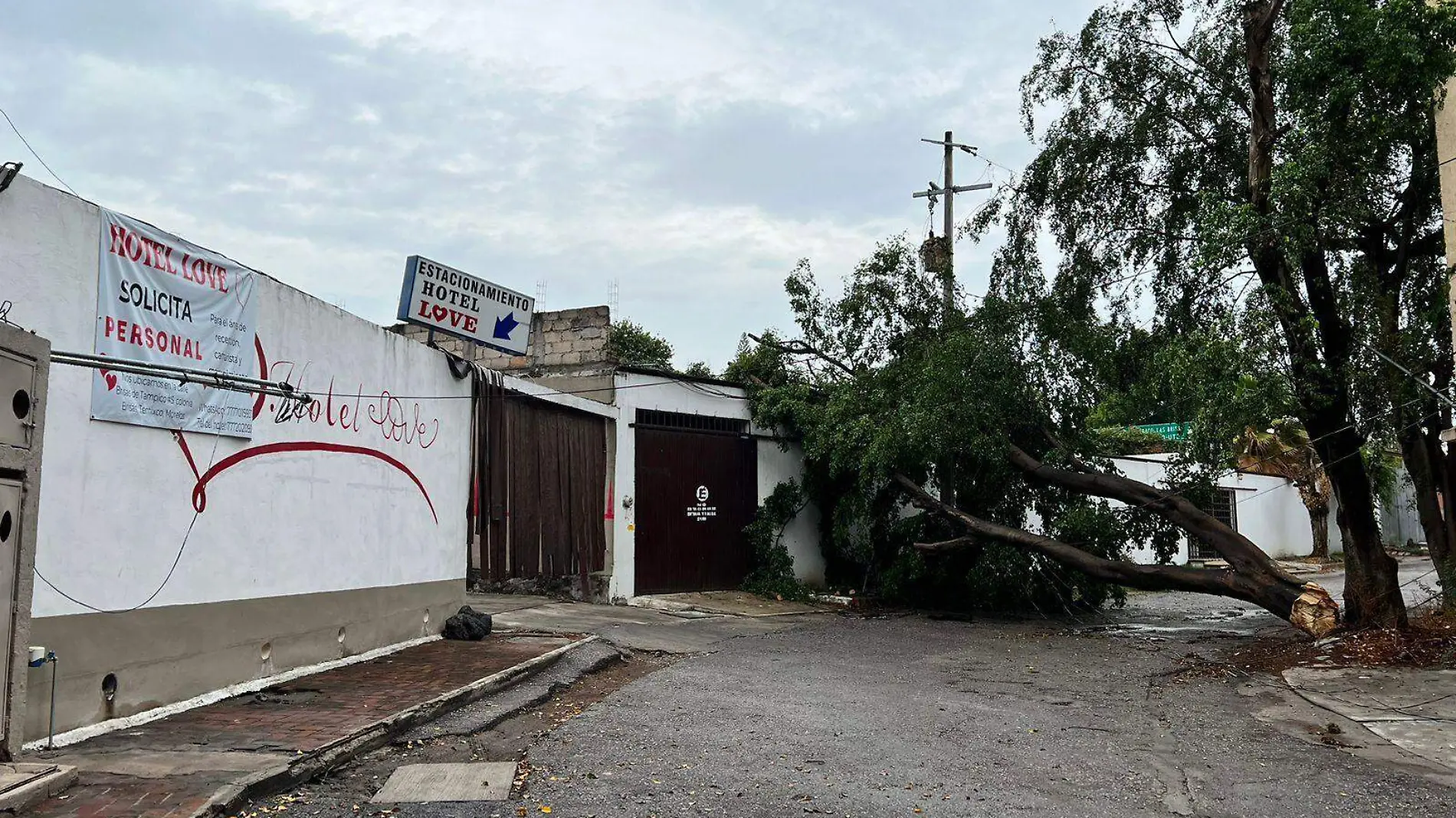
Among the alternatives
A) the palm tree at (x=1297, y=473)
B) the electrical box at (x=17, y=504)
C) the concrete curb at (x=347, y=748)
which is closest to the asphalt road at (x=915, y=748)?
the concrete curb at (x=347, y=748)

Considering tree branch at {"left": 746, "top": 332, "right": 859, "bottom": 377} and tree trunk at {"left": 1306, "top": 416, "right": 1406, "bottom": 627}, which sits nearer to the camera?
tree trunk at {"left": 1306, "top": 416, "right": 1406, "bottom": 627}

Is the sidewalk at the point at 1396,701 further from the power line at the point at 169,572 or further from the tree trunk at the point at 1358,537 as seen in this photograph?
the power line at the point at 169,572

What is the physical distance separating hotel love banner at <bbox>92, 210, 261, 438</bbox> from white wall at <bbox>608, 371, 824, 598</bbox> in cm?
860

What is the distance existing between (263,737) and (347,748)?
2.23ft

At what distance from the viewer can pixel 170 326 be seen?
785 cm

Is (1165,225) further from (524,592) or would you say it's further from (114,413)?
(114,413)

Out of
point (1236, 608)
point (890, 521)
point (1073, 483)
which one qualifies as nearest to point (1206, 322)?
point (1073, 483)

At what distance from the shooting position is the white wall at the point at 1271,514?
31.1 meters

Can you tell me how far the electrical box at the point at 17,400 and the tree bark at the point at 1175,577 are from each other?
42.3 ft

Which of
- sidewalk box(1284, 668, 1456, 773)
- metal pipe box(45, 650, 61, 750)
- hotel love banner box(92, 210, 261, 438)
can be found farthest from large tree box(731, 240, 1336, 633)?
metal pipe box(45, 650, 61, 750)

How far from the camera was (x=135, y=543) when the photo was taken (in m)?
7.44

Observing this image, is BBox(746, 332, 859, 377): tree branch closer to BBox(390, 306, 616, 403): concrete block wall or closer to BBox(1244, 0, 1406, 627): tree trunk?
BBox(390, 306, 616, 403): concrete block wall

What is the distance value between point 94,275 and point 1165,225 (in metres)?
12.6

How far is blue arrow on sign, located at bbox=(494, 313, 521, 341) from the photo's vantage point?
14836 mm
